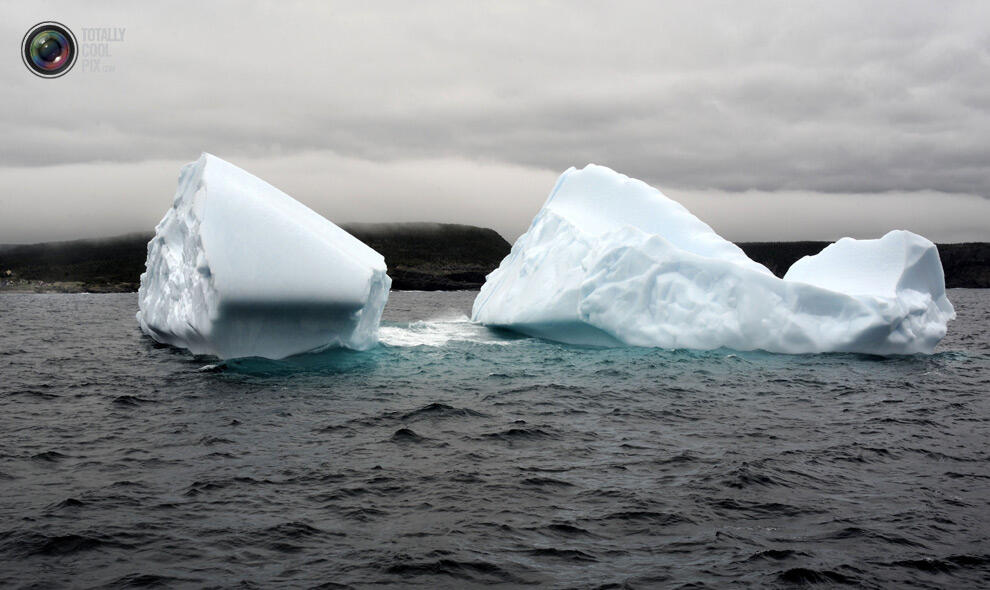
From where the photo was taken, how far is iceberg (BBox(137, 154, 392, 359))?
45.3 feet

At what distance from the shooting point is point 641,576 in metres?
5.24

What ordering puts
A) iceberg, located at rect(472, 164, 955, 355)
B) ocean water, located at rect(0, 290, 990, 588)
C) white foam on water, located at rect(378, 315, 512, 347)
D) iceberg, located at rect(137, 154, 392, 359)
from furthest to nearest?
white foam on water, located at rect(378, 315, 512, 347) < iceberg, located at rect(472, 164, 955, 355) < iceberg, located at rect(137, 154, 392, 359) < ocean water, located at rect(0, 290, 990, 588)

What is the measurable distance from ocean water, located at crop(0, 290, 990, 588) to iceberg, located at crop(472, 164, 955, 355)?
3462 mm

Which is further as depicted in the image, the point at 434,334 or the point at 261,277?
the point at 434,334

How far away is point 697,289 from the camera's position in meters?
18.3

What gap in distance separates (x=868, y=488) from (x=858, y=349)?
11284 mm

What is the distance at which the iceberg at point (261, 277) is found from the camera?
13.8 m

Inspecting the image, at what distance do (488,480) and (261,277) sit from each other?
26.1 ft

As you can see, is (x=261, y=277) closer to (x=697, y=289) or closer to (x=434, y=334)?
(x=434, y=334)

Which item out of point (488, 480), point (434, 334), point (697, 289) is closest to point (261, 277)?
point (488, 480)

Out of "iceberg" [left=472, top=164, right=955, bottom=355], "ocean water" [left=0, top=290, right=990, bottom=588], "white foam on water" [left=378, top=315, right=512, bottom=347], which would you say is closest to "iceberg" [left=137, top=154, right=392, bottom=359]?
"ocean water" [left=0, top=290, right=990, bottom=588]

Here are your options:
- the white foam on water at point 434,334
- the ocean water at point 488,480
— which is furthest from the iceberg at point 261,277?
the white foam on water at point 434,334

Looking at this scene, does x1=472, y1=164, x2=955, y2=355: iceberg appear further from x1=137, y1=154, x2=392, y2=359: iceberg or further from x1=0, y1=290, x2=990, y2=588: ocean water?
x1=137, y1=154, x2=392, y2=359: iceberg

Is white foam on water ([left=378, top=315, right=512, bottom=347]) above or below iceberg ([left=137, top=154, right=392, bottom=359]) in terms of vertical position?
below
